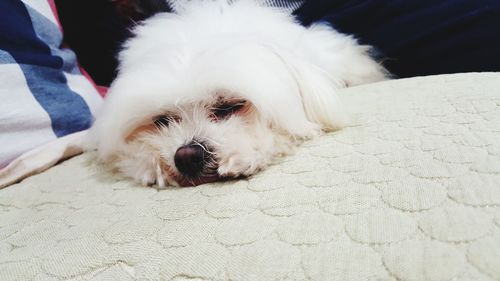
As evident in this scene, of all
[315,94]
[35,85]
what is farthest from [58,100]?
[315,94]

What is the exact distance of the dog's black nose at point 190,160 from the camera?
0.79 metres

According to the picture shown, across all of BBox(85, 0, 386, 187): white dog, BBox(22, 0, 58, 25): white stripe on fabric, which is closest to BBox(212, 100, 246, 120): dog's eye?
BBox(85, 0, 386, 187): white dog

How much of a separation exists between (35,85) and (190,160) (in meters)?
0.52

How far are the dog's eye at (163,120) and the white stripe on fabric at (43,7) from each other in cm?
54

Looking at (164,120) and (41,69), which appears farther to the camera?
(41,69)

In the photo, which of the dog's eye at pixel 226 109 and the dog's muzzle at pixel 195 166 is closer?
the dog's muzzle at pixel 195 166

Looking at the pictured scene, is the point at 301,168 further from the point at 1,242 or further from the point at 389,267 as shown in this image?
the point at 1,242

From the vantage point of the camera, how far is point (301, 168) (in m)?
0.64

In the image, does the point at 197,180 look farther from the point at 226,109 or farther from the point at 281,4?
the point at 281,4

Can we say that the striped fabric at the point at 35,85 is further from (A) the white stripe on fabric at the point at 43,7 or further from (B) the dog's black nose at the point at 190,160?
(B) the dog's black nose at the point at 190,160

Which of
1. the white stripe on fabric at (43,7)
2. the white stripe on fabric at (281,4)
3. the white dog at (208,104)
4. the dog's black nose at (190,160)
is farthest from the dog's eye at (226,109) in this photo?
the white stripe on fabric at (43,7)

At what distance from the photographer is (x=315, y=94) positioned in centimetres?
90

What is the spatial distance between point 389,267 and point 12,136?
90 centimetres

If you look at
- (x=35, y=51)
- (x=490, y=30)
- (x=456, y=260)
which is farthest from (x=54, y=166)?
(x=490, y=30)
